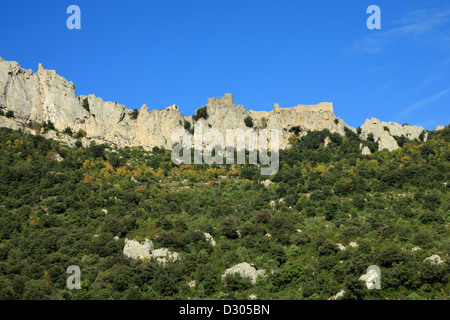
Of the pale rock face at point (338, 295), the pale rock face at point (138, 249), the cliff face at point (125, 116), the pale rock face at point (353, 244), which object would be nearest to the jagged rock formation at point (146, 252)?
the pale rock face at point (138, 249)

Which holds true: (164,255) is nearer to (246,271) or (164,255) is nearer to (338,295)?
(246,271)

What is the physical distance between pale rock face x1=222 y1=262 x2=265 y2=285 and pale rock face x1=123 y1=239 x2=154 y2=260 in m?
8.25

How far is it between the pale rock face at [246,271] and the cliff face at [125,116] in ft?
142

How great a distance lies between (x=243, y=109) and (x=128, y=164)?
25604 mm

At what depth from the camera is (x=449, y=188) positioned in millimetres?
63031

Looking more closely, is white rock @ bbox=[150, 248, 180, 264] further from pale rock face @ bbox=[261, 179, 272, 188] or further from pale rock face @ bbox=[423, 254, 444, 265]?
pale rock face @ bbox=[261, 179, 272, 188]

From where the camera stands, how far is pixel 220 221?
2341 inches

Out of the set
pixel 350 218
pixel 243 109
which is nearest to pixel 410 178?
pixel 350 218

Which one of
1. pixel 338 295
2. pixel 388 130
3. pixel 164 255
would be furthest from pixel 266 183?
pixel 338 295

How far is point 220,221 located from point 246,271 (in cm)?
1233

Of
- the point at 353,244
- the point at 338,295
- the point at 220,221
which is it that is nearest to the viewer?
the point at 338,295

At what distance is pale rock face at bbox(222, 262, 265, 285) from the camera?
47.5 meters

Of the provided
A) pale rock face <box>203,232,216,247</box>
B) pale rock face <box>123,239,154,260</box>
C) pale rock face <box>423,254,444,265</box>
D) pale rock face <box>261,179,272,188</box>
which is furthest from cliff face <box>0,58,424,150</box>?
pale rock face <box>423,254,444,265</box>

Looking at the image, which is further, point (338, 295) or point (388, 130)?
point (388, 130)
